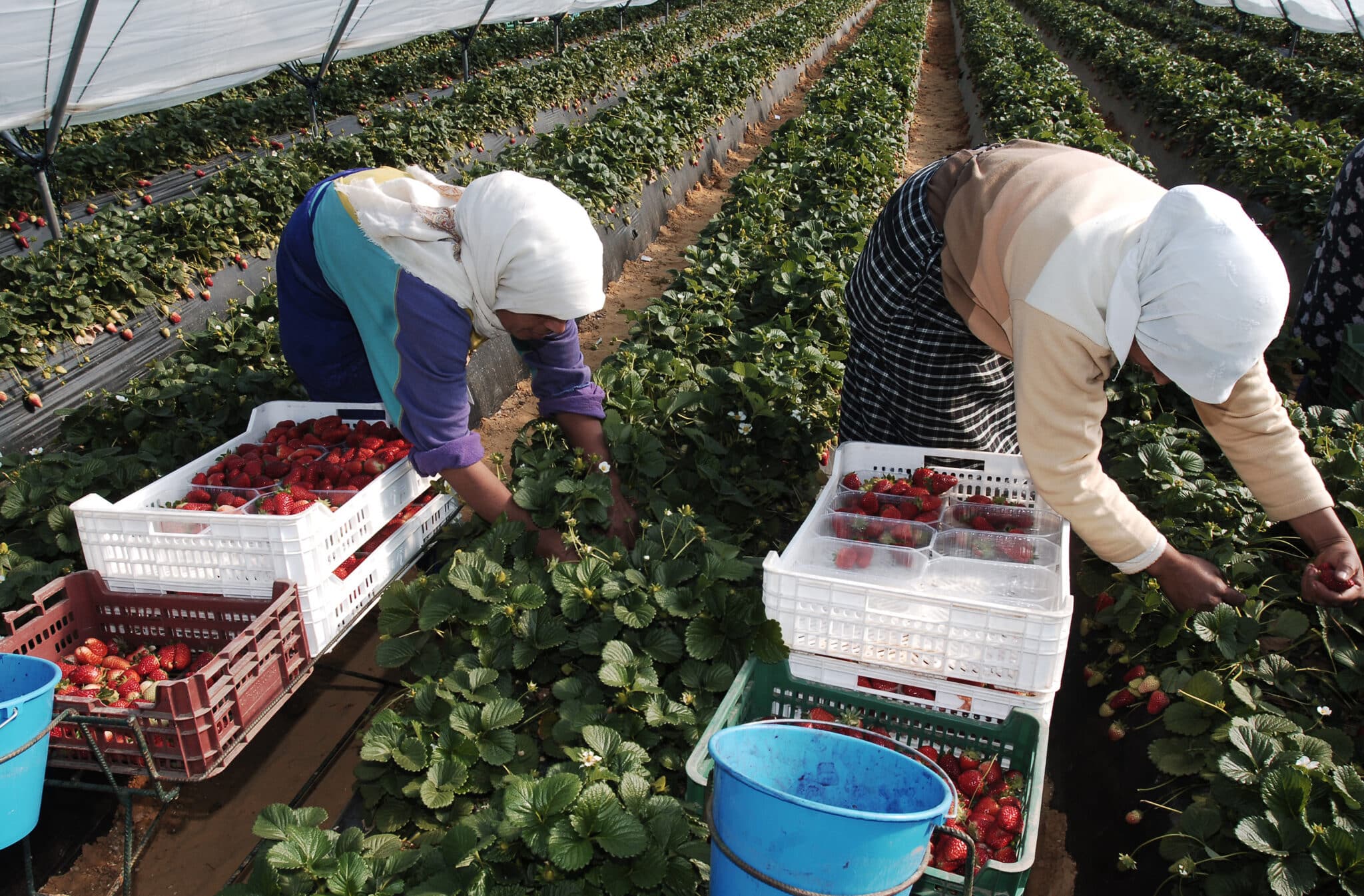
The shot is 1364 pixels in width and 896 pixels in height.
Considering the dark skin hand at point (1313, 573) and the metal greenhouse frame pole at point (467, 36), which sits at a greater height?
the metal greenhouse frame pole at point (467, 36)

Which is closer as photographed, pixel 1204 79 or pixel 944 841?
pixel 944 841

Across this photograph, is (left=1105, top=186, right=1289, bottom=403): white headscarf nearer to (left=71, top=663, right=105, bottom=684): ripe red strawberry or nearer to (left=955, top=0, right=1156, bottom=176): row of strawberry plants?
(left=71, top=663, right=105, bottom=684): ripe red strawberry

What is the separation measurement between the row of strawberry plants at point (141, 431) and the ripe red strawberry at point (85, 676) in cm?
57

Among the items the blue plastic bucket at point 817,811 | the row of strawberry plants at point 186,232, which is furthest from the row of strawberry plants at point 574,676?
the row of strawberry plants at point 186,232

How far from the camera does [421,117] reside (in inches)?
338

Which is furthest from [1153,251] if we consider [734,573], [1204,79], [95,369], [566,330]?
[1204,79]

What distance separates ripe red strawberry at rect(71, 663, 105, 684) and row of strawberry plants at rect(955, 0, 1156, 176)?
16.4 ft

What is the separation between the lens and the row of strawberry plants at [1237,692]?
1813mm

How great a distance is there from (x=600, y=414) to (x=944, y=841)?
179cm

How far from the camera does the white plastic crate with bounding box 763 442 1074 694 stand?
1966 millimetres

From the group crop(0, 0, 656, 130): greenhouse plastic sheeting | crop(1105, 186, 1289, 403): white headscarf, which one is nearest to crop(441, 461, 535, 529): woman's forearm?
crop(1105, 186, 1289, 403): white headscarf

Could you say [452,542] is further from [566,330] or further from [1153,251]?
[1153,251]

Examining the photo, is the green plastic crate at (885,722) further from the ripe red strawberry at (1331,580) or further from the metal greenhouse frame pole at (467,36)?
the metal greenhouse frame pole at (467,36)

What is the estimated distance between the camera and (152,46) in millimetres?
5547
